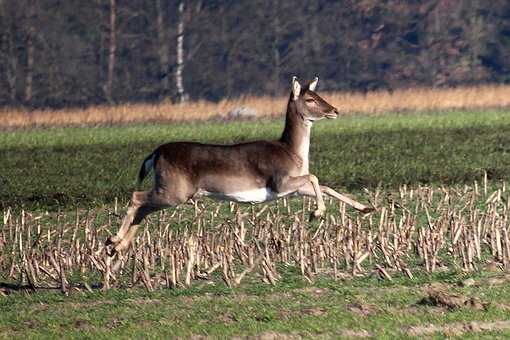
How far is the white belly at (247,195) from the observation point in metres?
14.5

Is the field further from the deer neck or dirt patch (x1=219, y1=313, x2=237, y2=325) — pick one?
the deer neck

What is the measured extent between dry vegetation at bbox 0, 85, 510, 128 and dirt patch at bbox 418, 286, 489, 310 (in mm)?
31951

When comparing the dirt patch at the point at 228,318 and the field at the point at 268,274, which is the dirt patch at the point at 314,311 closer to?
the field at the point at 268,274

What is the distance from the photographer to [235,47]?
6900 cm

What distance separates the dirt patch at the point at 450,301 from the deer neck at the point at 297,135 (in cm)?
356

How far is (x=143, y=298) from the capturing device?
12305 mm

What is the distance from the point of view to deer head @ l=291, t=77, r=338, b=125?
1500 cm

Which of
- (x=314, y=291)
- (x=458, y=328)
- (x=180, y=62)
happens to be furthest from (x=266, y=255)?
(x=180, y=62)

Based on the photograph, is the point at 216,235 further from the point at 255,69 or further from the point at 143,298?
the point at 255,69

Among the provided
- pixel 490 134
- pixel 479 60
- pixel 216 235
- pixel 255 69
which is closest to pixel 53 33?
pixel 255 69

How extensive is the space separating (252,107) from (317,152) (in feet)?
62.0

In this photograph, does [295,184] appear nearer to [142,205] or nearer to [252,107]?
[142,205]

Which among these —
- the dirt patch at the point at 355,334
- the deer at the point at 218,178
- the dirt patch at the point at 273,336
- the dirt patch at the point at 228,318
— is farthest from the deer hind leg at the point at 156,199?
the dirt patch at the point at 355,334

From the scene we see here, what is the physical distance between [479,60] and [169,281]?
194ft
